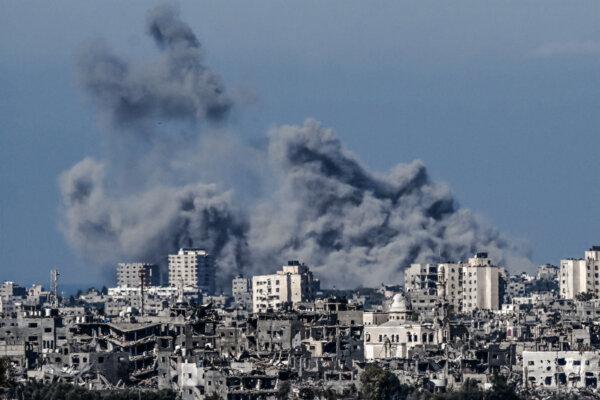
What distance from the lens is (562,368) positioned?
7712 cm

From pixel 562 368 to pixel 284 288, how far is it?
164ft

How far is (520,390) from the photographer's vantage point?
7212 centimetres

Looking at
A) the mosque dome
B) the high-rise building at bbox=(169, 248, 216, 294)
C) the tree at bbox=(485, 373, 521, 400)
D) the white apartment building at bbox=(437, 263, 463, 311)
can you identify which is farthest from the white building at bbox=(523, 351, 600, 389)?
the high-rise building at bbox=(169, 248, 216, 294)

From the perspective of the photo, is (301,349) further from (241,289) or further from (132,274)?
(132,274)

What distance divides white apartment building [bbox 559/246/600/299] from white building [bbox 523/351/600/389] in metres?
45.9

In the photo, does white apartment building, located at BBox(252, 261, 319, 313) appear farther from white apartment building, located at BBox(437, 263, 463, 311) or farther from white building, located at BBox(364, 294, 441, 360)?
white building, located at BBox(364, 294, 441, 360)

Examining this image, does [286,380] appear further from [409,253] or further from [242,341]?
[409,253]

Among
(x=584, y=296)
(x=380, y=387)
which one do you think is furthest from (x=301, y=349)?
→ (x=584, y=296)

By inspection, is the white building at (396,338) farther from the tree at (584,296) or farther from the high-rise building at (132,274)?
the high-rise building at (132,274)

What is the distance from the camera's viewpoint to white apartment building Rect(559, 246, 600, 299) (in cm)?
12512

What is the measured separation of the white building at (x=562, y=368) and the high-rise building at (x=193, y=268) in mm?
78092

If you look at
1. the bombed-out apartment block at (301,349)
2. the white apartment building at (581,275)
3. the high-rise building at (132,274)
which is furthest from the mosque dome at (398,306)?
the high-rise building at (132,274)

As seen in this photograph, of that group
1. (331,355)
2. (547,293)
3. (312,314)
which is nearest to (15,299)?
(547,293)

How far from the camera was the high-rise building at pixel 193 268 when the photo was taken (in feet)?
512
